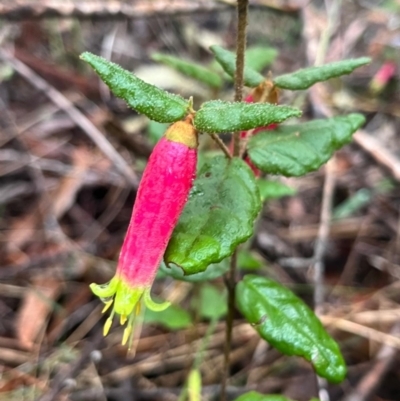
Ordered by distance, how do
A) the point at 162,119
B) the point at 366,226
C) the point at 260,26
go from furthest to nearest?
the point at 260,26 → the point at 366,226 → the point at 162,119

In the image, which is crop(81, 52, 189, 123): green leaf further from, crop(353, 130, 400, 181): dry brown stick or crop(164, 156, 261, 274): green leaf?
crop(353, 130, 400, 181): dry brown stick

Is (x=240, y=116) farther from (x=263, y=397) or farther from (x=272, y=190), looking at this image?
(x=272, y=190)

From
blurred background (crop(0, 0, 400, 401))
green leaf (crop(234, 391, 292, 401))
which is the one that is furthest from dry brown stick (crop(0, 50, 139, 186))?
green leaf (crop(234, 391, 292, 401))

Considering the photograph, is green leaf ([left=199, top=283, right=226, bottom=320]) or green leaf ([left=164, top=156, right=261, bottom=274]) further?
green leaf ([left=199, top=283, right=226, bottom=320])

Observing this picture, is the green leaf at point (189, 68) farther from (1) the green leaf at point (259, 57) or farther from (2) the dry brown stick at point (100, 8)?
(2) the dry brown stick at point (100, 8)

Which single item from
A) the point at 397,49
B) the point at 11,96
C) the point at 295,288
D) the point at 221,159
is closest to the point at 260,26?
the point at 397,49

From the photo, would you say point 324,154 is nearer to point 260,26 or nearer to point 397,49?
point 397,49

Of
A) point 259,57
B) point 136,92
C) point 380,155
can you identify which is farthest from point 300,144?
point 380,155
